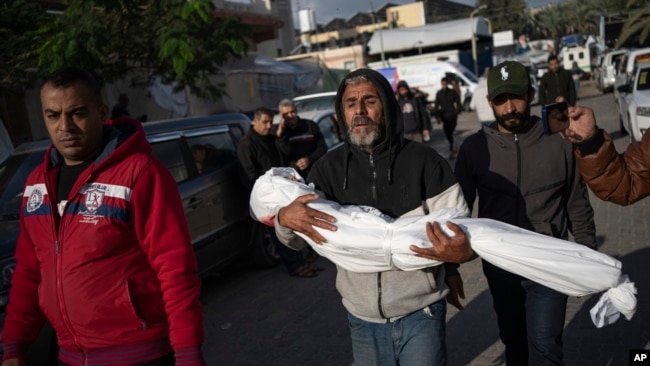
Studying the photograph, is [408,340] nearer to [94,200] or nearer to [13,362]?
[94,200]

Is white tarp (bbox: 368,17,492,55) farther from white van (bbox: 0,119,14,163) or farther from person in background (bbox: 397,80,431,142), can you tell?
white van (bbox: 0,119,14,163)

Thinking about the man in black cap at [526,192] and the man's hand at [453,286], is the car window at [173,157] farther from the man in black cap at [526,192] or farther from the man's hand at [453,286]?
the man's hand at [453,286]

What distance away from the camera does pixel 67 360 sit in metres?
2.45

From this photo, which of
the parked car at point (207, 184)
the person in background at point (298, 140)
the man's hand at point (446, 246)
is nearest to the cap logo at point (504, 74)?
the man's hand at point (446, 246)

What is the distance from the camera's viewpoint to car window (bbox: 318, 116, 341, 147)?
942 centimetres

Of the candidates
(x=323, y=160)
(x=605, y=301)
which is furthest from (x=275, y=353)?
(x=605, y=301)

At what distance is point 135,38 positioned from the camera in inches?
473

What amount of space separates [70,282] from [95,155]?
0.52 m

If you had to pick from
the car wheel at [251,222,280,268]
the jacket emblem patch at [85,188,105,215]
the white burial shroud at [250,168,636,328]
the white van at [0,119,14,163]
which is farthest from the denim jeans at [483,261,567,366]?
the white van at [0,119,14,163]

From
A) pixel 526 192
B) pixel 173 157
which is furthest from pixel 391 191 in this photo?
pixel 173 157

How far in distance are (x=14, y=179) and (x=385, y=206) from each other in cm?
371

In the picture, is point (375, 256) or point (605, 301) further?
point (375, 256)

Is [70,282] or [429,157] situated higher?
[429,157]

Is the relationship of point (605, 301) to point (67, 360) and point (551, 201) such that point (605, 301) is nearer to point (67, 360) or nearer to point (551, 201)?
point (551, 201)
